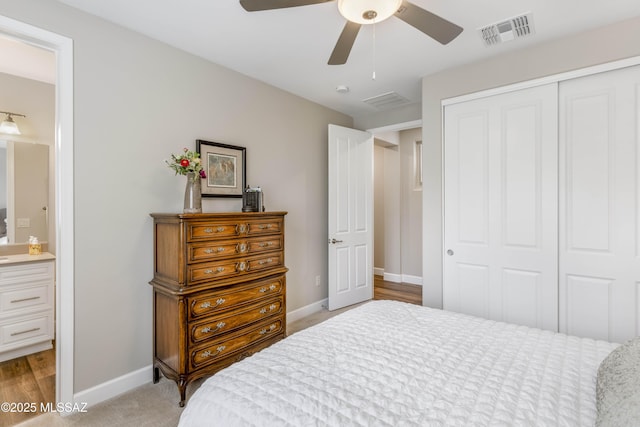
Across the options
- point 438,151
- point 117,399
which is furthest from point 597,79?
point 117,399

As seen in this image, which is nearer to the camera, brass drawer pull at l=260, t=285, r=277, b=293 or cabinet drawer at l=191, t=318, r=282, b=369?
cabinet drawer at l=191, t=318, r=282, b=369

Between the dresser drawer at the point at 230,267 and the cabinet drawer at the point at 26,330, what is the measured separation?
1.88 m

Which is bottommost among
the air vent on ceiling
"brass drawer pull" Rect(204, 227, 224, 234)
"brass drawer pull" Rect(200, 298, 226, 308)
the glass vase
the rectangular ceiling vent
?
"brass drawer pull" Rect(200, 298, 226, 308)

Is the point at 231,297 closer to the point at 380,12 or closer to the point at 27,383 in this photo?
the point at 27,383

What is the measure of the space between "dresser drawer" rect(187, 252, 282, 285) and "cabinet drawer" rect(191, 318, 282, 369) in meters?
0.46

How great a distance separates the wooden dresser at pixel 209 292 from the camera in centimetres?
211

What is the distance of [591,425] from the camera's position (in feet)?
3.07

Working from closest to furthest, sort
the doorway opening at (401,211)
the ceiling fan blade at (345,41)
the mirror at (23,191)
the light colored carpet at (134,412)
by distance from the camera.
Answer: the ceiling fan blade at (345,41), the light colored carpet at (134,412), the mirror at (23,191), the doorway opening at (401,211)

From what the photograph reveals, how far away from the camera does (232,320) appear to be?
2.37m

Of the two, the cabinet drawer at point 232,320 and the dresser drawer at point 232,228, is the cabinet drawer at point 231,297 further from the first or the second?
the dresser drawer at point 232,228

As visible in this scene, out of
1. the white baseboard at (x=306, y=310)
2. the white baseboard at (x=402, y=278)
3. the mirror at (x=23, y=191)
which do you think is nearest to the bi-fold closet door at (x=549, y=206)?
the white baseboard at (x=306, y=310)

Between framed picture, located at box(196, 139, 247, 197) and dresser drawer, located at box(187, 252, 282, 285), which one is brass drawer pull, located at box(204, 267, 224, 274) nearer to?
dresser drawer, located at box(187, 252, 282, 285)

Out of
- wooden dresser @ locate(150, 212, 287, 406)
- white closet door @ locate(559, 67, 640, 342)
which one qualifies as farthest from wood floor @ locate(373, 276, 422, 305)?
wooden dresser @ locate(150, 212, 287, 406)

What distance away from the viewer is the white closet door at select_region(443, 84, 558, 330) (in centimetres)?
255
